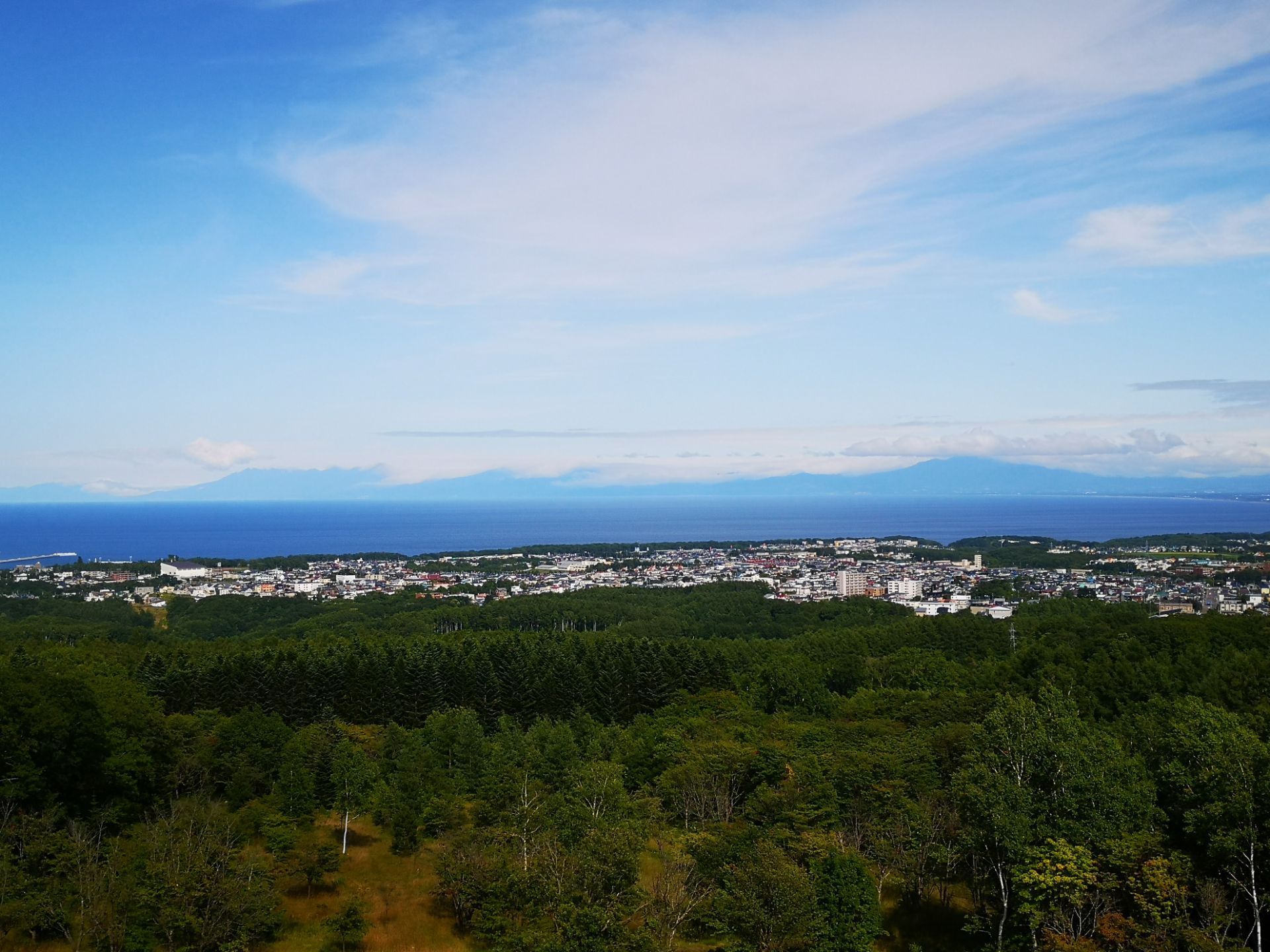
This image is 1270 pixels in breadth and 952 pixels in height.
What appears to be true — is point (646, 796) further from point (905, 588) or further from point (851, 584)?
point (851, 584)

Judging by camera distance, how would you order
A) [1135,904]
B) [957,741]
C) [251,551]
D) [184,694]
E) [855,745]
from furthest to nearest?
[251,551] < [184,694] < [855,745] < [957,741] < [1135,904]

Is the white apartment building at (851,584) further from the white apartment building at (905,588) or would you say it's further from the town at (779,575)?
the white apartment building at (905,588)

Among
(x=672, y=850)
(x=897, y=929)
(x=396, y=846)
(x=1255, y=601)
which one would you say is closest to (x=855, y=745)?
(x=897, y=929)

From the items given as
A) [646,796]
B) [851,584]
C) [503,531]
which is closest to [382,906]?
[646,796]

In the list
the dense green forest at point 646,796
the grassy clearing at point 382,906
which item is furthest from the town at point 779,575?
the grassy clearing at point 382,906

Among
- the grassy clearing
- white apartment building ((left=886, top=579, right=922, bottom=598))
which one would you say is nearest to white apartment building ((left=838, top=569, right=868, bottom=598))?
white apartment building ((left=886, top=579, right=922, bottom=598))

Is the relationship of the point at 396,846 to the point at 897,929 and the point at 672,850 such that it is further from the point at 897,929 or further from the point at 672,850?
the point at 897,929

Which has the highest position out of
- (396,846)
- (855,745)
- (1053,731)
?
(1053,731)
